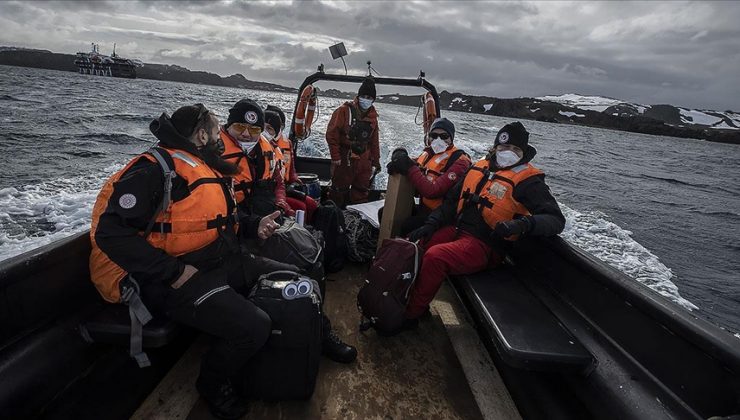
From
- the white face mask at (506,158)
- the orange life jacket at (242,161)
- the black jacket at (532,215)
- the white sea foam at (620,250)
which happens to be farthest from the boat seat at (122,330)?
the white sea foam at (620,250)

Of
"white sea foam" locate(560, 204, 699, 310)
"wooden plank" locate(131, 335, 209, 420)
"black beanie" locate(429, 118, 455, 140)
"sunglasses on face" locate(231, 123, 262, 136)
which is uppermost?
"black beanie" locate(429, 118, 455, 140)

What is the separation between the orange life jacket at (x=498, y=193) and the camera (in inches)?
114

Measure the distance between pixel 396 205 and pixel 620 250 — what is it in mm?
6090

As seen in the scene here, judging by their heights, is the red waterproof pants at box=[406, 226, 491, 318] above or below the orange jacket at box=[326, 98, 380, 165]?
below

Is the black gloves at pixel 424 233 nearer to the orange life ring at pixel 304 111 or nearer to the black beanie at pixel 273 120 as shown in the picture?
the black beanie at pixel 273 120

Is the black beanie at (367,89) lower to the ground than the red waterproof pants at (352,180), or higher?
higher

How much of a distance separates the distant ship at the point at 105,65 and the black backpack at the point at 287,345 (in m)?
111

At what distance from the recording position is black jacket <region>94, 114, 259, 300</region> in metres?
1.71

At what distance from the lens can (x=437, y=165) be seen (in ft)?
12.3

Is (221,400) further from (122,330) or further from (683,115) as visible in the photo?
(683,115)

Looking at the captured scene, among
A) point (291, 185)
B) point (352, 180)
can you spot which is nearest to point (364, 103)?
point (352, 180)

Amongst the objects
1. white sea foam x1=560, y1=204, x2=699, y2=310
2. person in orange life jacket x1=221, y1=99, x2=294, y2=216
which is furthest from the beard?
white sea foam x1=560, y1=204, x2=699, y2=310

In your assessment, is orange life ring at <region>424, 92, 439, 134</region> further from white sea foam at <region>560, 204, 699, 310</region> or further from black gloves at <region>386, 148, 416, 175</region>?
white sea foam at <region>560, 204, 699, 310</region>

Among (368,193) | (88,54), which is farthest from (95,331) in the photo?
(88,54)
